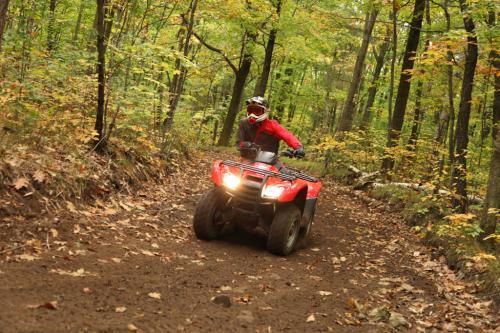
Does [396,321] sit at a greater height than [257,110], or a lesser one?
lesser

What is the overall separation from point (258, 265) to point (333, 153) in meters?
11.6

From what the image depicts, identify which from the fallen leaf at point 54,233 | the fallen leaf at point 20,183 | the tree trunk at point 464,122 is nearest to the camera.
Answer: the fallen leaf at point 54,233

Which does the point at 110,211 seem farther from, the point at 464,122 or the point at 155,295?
the point at 464,122

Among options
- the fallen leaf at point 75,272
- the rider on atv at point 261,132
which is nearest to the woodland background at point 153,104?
the fallen leaf at point 75,272

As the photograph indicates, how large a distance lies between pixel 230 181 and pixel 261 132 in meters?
1.27

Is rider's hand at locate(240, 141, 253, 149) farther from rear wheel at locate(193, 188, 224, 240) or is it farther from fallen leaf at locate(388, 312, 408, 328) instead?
fallen leaf at locate(388, 312, 408, 328)

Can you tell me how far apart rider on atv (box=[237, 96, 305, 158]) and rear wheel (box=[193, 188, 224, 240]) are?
3.17ft

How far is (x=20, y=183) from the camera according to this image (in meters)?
5.41

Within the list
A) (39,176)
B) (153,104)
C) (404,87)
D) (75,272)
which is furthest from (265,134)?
(404,87)

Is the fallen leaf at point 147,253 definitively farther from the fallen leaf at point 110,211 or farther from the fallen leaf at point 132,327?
the fallen leaf at point 132,327

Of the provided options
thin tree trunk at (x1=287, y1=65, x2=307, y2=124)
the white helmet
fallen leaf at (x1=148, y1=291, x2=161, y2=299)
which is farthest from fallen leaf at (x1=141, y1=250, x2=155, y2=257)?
thin tree trunk at (x1=287, y1=65, x2=307, y2=124)

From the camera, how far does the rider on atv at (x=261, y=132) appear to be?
22.5ft

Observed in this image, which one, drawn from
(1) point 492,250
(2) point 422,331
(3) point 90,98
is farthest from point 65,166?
(1) point 492,250

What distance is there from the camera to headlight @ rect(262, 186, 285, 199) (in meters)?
6.12
